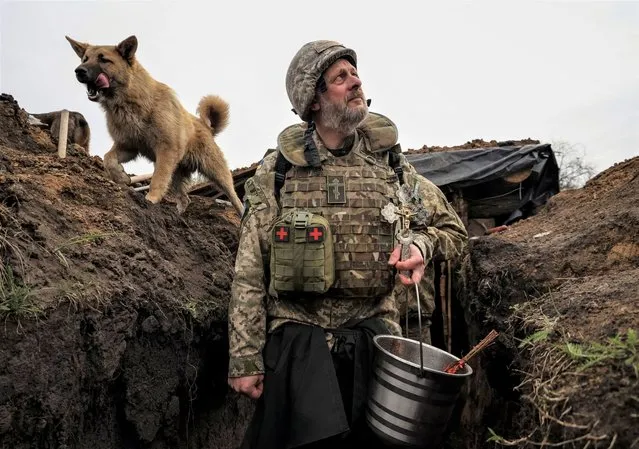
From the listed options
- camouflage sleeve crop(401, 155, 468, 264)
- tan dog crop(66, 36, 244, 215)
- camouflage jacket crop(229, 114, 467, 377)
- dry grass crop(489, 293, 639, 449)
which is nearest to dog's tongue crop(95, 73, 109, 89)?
tan dog crop(66, 36, 244, 215)

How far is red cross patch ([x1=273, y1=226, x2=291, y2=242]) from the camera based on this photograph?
317 centimetres

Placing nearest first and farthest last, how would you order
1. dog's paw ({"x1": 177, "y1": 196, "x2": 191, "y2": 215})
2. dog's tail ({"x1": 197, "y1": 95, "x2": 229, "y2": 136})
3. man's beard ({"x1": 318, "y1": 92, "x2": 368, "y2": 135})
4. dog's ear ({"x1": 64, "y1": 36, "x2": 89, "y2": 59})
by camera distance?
1. man's beard ({"x1": 318, "y1": 92, "x2": 368, "y2": 135})
2. dog's ear ({"x1": 64, "y1": 36, "x2": 89, "y2": 59})
3. dog's paw ({"x1": 177, "y1": 196, "x2": 191, "y2": 215})
4. dog's tail ({"x1": 197, "y1": 95, "x2": 229, "y2": 136})

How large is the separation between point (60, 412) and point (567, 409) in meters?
2.37

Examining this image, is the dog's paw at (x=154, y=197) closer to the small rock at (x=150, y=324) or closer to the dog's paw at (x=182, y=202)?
the dog's paw at (x=182, y=202)

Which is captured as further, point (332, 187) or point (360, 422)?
point (332, 187)

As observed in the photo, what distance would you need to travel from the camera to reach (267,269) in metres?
3.43

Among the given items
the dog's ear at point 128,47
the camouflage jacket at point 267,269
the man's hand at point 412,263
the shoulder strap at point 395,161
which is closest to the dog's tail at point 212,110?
the dog's ear at point 128,47

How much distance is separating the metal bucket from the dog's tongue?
4.53 m

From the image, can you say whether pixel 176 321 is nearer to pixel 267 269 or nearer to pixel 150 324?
pixel 150 324

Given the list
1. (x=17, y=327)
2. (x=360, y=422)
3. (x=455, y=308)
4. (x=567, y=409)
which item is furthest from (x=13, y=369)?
(x=455, y=308)

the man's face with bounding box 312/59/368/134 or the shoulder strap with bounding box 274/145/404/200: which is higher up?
the man's face with bounding box 312/59/368/134

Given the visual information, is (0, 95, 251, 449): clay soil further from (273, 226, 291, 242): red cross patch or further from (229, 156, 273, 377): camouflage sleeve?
(273, 226, 291, 242): red cross patch

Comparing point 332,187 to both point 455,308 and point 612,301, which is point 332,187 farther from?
point 455,308

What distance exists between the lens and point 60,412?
2752 mm
